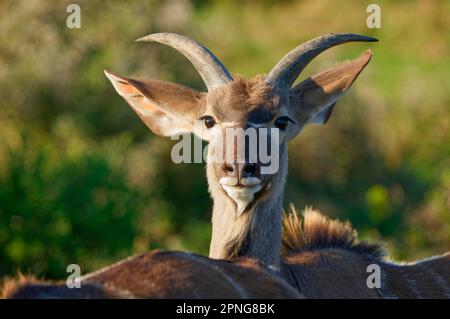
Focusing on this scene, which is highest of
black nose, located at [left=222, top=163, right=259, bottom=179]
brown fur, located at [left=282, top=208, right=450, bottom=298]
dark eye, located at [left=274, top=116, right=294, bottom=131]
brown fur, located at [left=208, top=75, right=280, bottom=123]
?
brown fur, located at [left=208, top=75, right=280, bottom=123]

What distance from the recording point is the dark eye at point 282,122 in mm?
5602

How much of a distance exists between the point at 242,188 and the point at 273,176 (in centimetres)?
25

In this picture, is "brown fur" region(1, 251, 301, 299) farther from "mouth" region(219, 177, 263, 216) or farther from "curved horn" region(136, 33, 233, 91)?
"curved horn" region(136, 33, 233, 91)

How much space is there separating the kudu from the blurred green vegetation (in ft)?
14.5

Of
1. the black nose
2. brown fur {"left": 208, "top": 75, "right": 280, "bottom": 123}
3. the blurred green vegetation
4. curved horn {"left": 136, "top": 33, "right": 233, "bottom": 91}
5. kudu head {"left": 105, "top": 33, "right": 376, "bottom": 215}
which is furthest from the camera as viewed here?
the blurred green vegetation

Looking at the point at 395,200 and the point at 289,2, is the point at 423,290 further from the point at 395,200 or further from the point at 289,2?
the point at 289,2

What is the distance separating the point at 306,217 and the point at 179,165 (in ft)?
29.1

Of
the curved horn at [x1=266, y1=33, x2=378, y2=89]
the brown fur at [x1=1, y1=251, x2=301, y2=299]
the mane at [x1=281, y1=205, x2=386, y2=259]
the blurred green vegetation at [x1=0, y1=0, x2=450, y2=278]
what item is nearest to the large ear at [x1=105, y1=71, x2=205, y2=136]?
the curved horn at [x1=266, y1=33, x2=378, y2=89]

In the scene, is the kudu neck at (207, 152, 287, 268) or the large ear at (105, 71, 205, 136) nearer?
the kudu neck at (207, 152, 287, 268)

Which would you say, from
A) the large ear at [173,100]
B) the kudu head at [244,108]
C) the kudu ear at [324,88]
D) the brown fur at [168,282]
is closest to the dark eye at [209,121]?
the kudu head at [244,108]

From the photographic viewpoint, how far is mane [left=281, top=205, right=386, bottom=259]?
595 cm

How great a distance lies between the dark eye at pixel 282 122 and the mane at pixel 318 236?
1.89 ft
